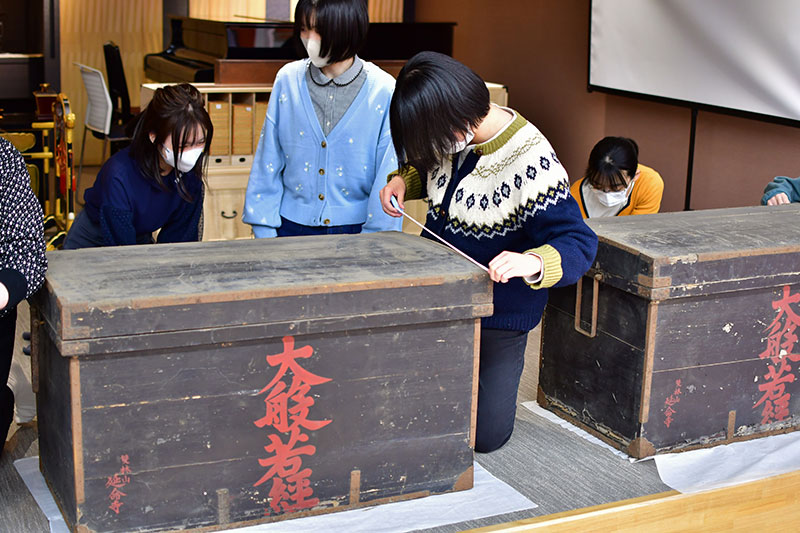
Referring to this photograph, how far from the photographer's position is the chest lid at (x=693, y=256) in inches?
85.1

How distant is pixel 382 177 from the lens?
2.53m

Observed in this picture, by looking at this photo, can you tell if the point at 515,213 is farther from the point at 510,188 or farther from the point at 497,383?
the point at 497,383

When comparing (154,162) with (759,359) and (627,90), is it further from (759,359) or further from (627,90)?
(627,90)

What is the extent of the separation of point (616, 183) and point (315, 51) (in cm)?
123

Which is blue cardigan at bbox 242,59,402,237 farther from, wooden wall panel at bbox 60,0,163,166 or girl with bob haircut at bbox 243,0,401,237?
wooden wall panel at bbox 60,0,163,166

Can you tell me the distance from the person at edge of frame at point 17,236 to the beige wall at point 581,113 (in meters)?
2.92

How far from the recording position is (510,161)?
2.07 meters

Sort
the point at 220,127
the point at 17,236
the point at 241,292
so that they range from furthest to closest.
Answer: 1. the point at 220,127
2. the point at 17,236
3. the point at 241,292

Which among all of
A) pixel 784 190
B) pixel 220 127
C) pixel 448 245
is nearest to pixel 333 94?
pixel 448 245

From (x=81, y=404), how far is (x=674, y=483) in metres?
1.29

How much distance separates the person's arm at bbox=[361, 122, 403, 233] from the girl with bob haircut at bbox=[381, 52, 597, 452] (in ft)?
0.45

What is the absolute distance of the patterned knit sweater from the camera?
2018mm

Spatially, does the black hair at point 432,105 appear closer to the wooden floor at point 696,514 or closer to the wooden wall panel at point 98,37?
the wooden floor at point 696,514

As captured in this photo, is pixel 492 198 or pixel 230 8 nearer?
pixel 492 198
